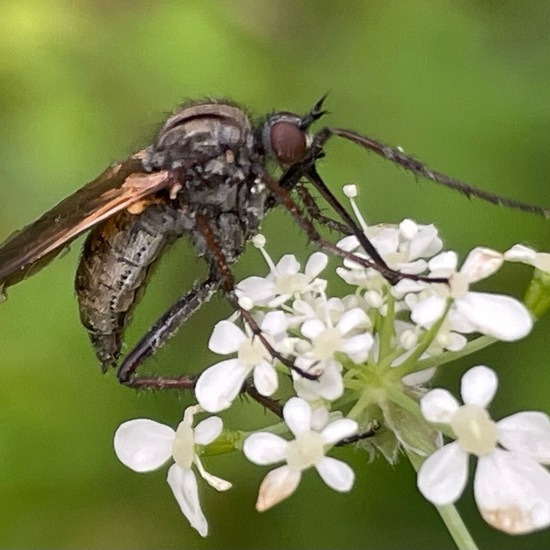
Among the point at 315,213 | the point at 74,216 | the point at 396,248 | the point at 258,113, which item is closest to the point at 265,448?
the point at 396,248

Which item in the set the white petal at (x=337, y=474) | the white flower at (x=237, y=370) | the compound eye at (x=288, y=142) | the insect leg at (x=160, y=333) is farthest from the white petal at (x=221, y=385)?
the compound eye at (x=288, y=142)

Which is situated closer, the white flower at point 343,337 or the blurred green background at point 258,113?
the white flower at point 343,337

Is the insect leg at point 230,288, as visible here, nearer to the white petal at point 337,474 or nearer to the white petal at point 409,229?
the white petal at point 337,474

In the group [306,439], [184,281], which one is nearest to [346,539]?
[184,281]

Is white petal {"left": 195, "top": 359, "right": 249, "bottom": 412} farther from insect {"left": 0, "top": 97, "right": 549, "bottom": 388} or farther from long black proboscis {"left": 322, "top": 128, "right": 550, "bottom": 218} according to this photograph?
long black proboscis {"left": 322, "top": 128, "right": 550, "bottom": 218}

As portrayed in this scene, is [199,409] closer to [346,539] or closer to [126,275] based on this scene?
[126,275]

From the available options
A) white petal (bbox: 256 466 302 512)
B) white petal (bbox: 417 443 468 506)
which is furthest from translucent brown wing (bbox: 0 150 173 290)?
white petal (bbox: 417 443 468 506)
